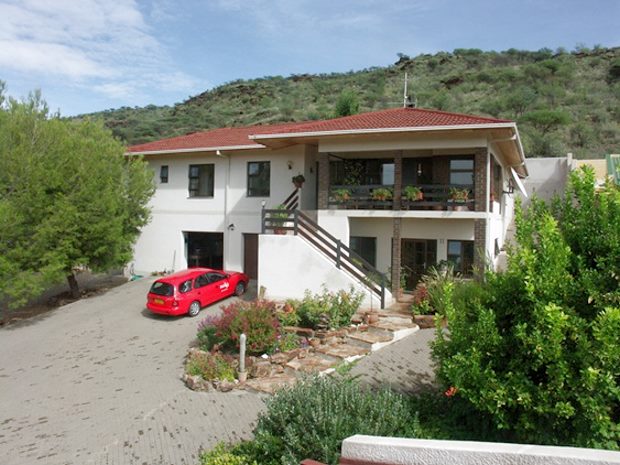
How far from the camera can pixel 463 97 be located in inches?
1886

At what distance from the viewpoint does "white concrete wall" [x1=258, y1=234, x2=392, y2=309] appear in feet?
48.4

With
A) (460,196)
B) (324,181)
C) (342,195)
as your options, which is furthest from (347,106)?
(460,196)

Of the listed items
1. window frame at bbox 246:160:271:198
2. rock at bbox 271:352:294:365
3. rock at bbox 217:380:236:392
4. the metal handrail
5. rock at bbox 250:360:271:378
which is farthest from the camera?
window frame at bbox 246:160:271:198

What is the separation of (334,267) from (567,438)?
10484 mm

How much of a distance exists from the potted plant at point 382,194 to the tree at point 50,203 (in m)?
11.1

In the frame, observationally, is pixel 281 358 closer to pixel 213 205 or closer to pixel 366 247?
pixel 366 247

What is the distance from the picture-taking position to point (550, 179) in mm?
27453

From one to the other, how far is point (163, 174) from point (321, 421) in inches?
773

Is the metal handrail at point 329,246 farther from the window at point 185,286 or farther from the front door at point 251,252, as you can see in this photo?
the window at point 185,286

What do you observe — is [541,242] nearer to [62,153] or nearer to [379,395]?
[379,395]

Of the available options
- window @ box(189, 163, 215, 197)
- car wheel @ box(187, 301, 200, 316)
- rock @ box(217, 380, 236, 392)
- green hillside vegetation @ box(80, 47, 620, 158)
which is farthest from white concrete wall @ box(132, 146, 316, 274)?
green hillside vegetation @ box(80, 47, 620, 158)

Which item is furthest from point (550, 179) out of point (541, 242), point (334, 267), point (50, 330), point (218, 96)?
point (218, 96)

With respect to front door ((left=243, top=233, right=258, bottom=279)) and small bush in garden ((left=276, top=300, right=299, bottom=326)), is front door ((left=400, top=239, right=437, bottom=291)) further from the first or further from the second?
front door ((left=243, top=233, right=258, bottom=279))

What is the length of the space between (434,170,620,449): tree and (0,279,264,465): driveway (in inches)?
179
